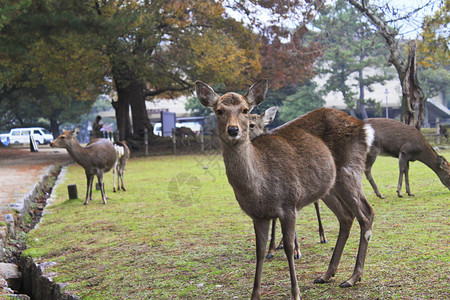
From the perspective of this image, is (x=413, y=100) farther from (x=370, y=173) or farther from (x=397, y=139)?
(x=370, y=173)

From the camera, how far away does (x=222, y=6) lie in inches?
857

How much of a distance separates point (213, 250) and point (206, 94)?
1.80 m

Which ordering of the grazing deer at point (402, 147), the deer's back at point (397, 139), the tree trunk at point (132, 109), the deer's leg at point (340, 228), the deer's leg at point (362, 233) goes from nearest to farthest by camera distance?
the deer's leg at point (362, 233) → the deer's leg at point (340, 228) → the grazing deer at point (402, 147) → the deer's back at point (397, 139) → the tree trunk at point (132, 109)

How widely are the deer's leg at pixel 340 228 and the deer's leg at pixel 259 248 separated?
0.57 metres

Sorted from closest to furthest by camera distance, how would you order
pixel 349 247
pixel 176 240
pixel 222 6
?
pixel 349 247 → pixel 176 240 → pixel 222 6

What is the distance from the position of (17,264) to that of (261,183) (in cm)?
369

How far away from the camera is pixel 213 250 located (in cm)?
514

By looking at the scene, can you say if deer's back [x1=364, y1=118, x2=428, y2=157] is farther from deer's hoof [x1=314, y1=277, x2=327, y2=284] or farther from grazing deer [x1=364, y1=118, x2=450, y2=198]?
deer's hoof [x1=314, y1=277, x2=327, y2=284]

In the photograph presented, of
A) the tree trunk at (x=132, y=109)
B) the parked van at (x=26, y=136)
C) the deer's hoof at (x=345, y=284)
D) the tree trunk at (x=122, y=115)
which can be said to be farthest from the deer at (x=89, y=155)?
the parked van at (x=26, y=136)

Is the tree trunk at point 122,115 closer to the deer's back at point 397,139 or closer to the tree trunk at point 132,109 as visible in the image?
the tree trunk at point 132,109

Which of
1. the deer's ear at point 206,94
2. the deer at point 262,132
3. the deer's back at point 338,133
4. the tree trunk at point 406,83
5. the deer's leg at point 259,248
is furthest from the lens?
the tree trunk at point 406,83

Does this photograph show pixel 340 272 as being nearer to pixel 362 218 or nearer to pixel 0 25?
pixel 362 218

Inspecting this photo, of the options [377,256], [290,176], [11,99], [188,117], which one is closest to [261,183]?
[290,176]

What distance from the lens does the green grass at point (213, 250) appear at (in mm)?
3869
